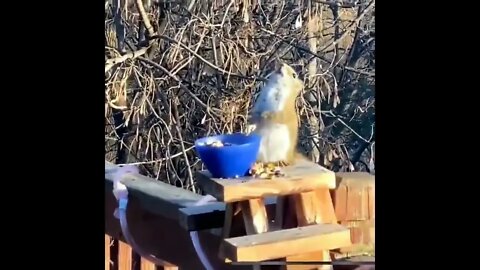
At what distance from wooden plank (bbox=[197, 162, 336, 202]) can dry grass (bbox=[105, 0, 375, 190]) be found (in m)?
0.03

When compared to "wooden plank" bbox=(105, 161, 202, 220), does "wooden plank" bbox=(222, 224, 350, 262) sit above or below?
below

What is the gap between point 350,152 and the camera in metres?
1.25

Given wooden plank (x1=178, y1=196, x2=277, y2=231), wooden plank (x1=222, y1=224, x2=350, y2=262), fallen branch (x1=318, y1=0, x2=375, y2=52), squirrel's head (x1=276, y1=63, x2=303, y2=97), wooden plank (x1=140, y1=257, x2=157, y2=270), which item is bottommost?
wooden plank (x1=140, y1=257, x2=157, y2=270)

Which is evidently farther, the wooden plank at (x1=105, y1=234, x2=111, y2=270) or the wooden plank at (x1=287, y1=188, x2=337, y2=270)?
the wooden plank at (x1=105, y1=234, x2=111, y2=270)

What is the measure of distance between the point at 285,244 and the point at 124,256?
0.28 meters

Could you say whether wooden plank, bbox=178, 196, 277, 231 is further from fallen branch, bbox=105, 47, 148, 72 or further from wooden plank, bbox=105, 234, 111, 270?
fallen branch, bbox=105, 47, 148, 72

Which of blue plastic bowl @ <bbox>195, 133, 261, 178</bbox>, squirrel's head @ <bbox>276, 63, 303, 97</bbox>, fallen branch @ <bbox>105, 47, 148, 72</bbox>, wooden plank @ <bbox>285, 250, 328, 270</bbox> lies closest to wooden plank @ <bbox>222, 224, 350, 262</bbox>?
wooden plank @ <bbox>285, 250, 328, 270</bbox>

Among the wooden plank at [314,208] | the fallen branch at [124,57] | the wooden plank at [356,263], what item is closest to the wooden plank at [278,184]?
the wooden plank at [314,208]

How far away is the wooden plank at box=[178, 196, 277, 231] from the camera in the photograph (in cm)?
126

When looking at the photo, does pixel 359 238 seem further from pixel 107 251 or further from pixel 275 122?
pixel 107 251
